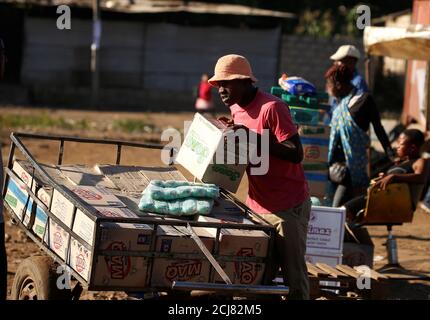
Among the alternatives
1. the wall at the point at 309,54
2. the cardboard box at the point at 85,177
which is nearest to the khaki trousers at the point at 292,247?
the cardboard box at the point at 85,177

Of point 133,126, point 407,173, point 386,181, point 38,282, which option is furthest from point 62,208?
point 133,126

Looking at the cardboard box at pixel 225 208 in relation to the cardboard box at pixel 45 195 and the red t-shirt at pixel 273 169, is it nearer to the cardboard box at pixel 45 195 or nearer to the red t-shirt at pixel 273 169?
the red t-shirt at pixel 273 169

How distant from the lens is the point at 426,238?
1100 centimetres

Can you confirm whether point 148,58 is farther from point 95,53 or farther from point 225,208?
point 225,208

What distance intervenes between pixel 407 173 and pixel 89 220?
169 inches

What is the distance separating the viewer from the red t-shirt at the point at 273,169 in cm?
588

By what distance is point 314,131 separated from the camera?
8.87 m

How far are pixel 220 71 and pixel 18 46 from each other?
2181 centimetres

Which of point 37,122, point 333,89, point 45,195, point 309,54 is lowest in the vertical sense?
point 37,122

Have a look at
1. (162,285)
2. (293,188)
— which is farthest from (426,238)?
(162,285)

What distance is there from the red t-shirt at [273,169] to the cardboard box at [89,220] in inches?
33.4

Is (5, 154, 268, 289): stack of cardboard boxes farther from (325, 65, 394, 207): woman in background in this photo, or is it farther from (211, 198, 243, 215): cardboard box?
(325, 65, 394, 207): woman in background

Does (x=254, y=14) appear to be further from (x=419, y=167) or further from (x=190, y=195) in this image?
(x=190, y=195)

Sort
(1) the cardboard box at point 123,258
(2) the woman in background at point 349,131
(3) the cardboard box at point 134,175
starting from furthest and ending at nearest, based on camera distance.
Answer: (2) the woman in background at point 349,131 → (3) the cardboard box at point 134,175 → (1) the cardboard box at point 123,258
